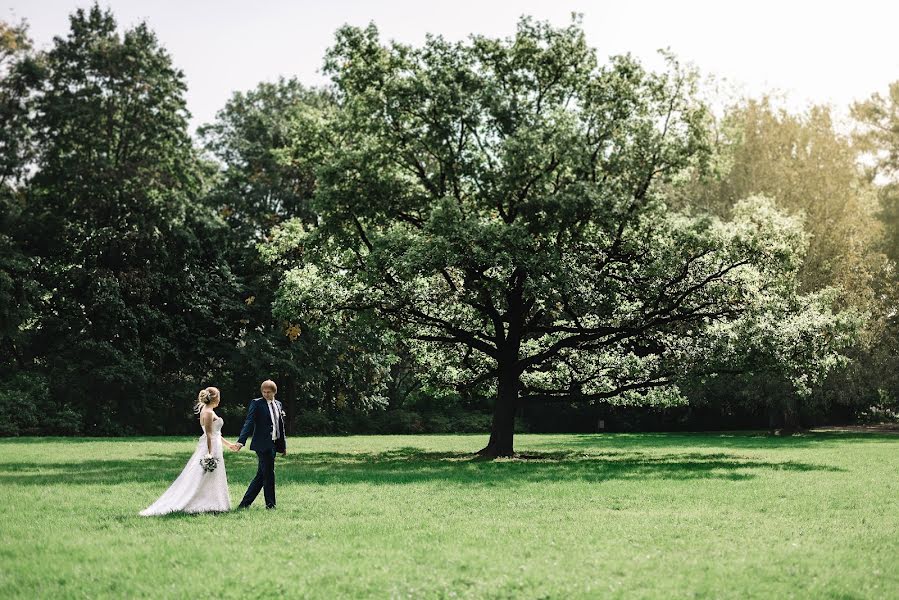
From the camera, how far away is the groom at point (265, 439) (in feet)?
41.8

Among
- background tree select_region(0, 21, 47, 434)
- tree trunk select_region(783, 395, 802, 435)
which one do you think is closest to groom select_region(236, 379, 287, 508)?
background tree select_region(0, 21, 47, 434)

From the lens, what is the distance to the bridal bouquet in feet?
40.5

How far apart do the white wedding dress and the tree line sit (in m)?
9.52

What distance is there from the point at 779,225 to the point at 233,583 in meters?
19.1

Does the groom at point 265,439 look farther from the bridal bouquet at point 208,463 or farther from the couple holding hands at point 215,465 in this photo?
the bridal bouquet at point 208,463

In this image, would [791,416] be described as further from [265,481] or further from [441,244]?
[265,481]

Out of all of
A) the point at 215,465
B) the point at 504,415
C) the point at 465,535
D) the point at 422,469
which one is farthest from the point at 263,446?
the point at 504,415

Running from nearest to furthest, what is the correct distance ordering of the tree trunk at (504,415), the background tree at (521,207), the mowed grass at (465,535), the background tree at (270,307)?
the mowed grass at (465,535) < the background tree at (521,207) < the tree trunk at (504,415) < the background tree at (270,307)

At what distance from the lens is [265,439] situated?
12867 millimetres

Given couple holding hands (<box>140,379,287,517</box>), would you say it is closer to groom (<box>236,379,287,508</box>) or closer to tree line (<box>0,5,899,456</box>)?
groom (<box>236,379,287,508</box>)

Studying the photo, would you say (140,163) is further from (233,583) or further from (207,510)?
(233,583)

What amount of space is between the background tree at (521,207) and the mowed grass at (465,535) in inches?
217

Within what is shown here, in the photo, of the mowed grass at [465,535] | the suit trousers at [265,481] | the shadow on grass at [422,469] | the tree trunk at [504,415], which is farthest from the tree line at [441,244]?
the suit trousers at [265,481]

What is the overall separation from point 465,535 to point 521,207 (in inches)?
526
